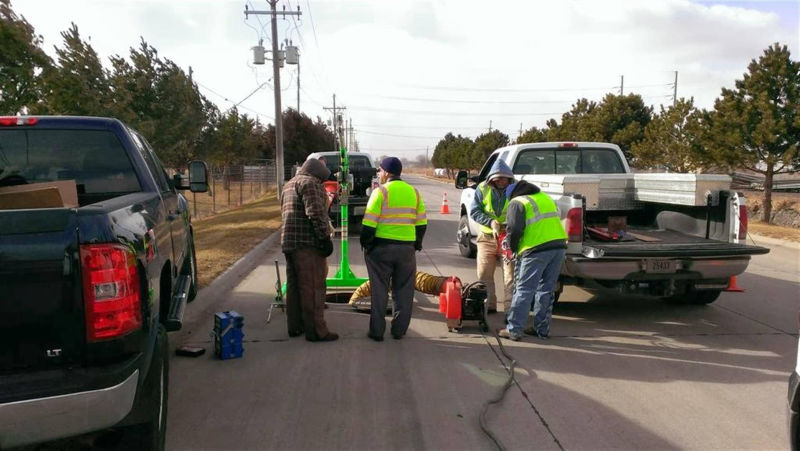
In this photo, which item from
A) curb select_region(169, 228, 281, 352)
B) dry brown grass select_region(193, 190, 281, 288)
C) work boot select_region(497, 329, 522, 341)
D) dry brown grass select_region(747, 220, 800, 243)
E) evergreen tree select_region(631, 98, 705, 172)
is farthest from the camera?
evergreen tree select_region(631, 98, 705, 172)

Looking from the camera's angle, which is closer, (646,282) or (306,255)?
(306,255)

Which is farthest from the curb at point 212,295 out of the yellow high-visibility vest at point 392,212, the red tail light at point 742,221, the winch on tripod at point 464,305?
the red tail light at point 742,221

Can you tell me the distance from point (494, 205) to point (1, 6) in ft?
31.2

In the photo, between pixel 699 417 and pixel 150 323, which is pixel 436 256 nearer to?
pixel 699 417

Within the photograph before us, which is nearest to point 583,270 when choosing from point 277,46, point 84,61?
point 84,61

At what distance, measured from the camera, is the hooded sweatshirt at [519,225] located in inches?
229

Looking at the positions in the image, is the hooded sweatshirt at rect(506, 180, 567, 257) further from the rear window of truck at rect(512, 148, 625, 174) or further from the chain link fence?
the chain link fence

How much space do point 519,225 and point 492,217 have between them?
89 cm

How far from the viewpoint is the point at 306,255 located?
19.2 feet

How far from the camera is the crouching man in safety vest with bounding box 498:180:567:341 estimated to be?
19.1ft

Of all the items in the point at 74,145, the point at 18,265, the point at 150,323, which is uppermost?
the point at 74,145

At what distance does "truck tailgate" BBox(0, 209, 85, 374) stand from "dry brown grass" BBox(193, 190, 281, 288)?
5536mm

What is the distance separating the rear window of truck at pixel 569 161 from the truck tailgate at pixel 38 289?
7352 mm

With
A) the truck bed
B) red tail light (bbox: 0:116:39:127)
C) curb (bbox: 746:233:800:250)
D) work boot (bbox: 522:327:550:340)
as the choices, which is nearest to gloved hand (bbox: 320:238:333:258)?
work boot (bbox: 522:327:550:340)
